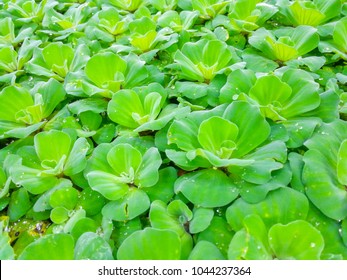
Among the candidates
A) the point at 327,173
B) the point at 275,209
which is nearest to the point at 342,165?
the point at 327,173

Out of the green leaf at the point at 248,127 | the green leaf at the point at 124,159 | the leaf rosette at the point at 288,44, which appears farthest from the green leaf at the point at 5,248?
the leaf rosette at the point at 288,44

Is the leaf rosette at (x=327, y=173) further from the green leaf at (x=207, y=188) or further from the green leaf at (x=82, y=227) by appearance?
the green leaf at (x=82, y=227)

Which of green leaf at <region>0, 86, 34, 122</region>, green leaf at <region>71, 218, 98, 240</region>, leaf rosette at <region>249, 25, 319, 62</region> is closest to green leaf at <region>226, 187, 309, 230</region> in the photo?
green leaf at <region>71, 218, 98, 240</region>

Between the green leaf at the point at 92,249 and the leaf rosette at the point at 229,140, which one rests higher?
the leaf rosette at the point at 229,140

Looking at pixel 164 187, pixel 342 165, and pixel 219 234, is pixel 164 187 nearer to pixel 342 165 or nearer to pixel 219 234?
pixel 219 234

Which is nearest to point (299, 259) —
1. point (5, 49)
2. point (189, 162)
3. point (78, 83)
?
A: point (189, 162)

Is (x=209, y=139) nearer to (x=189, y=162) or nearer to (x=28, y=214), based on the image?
(x=189, y=162)
